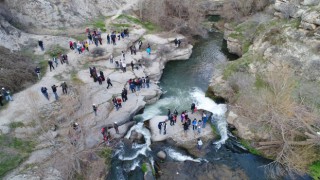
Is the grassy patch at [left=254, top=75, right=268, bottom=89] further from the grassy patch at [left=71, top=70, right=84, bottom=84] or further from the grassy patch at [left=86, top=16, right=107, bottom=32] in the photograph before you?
the grassy patch at [left=86, top=16, right=107, bottom=32]

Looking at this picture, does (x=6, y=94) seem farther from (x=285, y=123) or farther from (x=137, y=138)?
(x=285, y=123)

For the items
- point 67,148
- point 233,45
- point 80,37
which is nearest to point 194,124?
point 67,148

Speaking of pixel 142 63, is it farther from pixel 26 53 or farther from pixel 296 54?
pixel 296 54

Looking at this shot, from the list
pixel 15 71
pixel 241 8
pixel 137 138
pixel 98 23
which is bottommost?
pixel 137 138

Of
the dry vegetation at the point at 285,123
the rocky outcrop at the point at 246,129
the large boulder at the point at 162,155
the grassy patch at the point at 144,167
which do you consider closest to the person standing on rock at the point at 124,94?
the large boulder at the point at 162,155

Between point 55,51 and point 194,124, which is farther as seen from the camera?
point 55,51

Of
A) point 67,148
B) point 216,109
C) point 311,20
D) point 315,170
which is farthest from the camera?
point 311,20

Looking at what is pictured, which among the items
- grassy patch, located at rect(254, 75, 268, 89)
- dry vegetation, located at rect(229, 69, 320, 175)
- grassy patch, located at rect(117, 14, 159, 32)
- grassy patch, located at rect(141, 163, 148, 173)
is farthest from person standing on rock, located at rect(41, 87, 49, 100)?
grassy patch, located at rect(254, 75, 268, 89)
